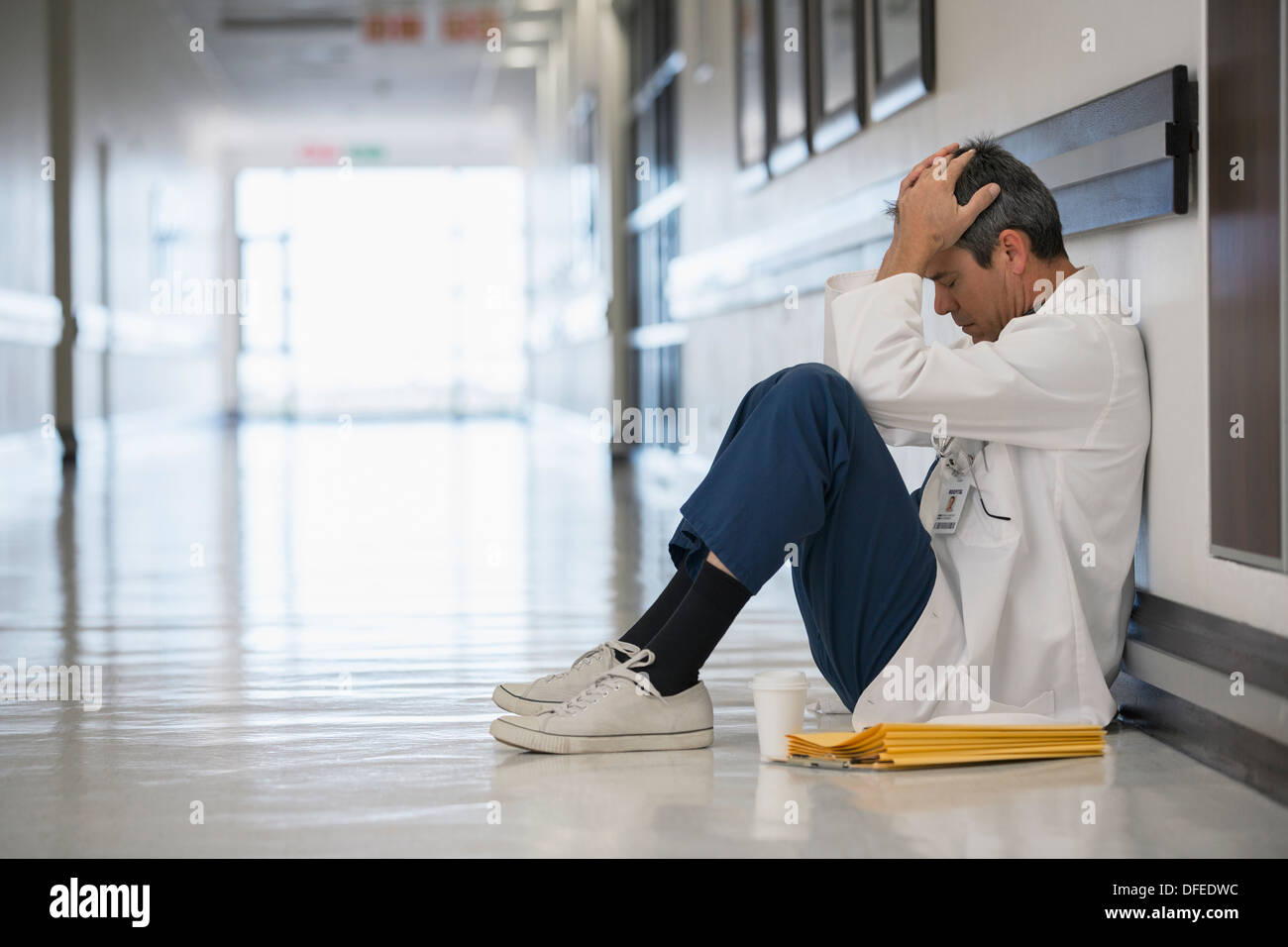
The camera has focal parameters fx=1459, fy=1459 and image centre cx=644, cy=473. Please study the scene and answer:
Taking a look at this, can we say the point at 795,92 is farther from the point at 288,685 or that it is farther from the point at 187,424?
the point at 187,424

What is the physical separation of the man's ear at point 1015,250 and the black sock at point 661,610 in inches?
27.6

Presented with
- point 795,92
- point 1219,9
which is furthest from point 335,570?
point 1219,9

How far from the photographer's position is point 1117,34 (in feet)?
8.43

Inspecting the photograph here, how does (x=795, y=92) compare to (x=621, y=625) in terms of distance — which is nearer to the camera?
(x=621, y=625)

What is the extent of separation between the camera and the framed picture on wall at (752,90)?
20.3ft

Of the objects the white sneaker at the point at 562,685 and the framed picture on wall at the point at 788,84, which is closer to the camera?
the white sneaker at the point at 562,685

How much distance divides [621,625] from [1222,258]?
192 centimetres

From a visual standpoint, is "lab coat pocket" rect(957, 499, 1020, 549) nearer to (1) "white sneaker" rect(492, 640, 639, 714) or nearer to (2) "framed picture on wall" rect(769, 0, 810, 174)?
(1) "white sneaker" rect(492, 640, 639, 714)

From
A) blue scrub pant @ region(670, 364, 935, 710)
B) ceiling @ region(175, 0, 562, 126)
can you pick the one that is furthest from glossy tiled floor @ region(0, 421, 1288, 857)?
ceiling @ region(175, 0, 562, 126)

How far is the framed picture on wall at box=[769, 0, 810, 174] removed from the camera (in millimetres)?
5430

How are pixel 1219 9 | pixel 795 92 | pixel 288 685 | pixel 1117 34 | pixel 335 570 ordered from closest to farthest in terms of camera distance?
1. pixel 1219 9
2. pixel 1117 34
3. pixel 288 685
4. pixel 335 570
5. pixel 795 92
